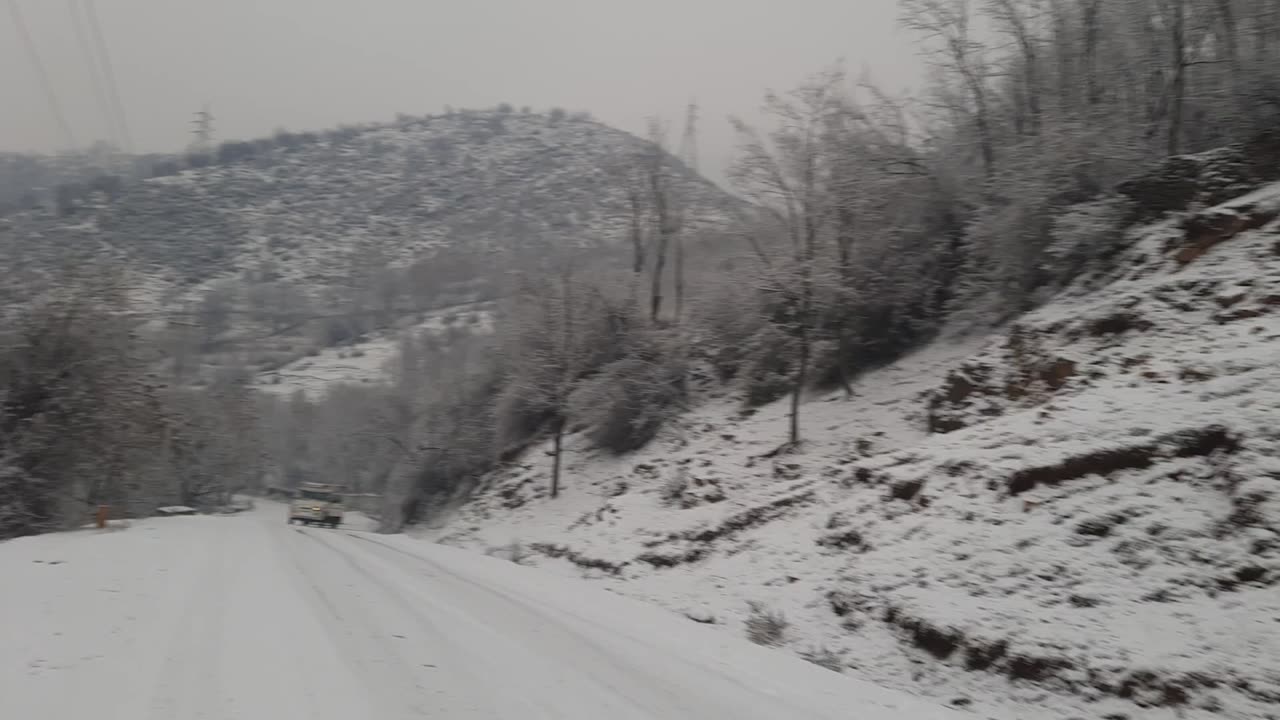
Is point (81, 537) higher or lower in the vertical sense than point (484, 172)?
lower

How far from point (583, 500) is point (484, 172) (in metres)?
98.5

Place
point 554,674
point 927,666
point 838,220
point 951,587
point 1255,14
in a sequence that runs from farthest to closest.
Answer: point 838,220, point 1255,14, point 951,587, point 927,666, point 554,674

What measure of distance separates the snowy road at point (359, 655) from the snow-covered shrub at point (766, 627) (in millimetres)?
454

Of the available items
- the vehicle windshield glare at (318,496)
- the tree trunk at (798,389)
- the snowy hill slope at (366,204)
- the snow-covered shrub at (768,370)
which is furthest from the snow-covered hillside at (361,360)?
the tree trunk at (798,389)

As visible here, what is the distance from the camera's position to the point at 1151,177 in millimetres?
17844

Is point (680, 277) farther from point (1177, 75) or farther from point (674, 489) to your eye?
point (1177, 75)

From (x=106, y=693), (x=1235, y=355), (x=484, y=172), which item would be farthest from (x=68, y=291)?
(x=484, y=172)

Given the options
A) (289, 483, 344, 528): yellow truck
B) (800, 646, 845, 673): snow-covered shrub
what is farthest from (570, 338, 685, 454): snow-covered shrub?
(800, 646, 845, 673): snow-covered shrub

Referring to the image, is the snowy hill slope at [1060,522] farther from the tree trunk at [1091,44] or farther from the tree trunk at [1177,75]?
the tree trunk at [1091,44]

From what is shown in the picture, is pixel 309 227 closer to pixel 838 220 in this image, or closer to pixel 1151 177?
pixel 838 220

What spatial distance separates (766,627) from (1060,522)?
151 inches

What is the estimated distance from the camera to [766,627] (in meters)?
10.4

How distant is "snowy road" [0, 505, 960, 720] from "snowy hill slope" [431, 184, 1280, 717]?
1.41 m

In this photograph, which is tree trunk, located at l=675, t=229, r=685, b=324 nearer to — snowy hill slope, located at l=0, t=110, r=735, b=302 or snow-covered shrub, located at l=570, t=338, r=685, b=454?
snowy hill slope, located at l=0, t=110, r=735, b=302
